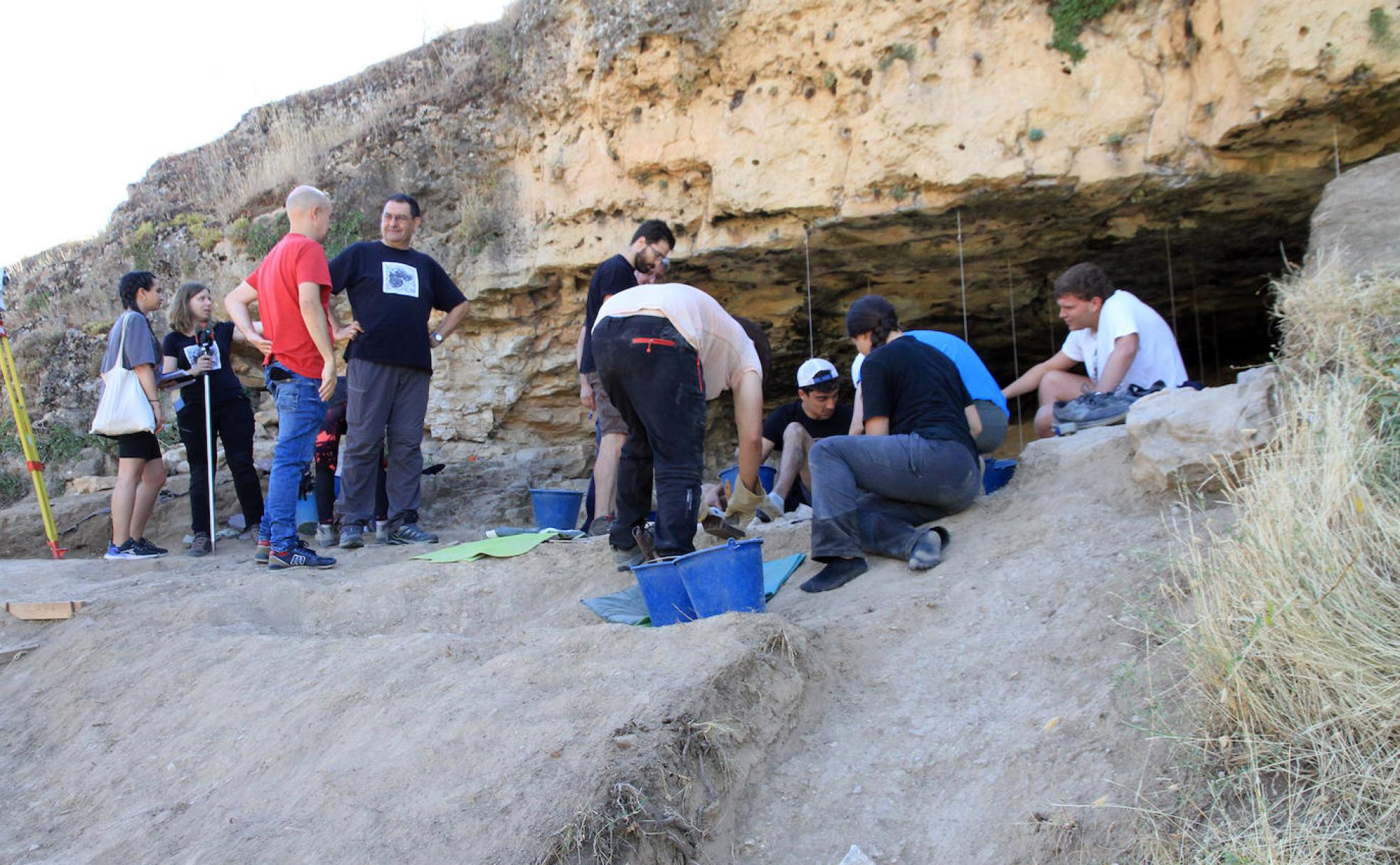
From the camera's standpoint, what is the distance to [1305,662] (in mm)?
2303

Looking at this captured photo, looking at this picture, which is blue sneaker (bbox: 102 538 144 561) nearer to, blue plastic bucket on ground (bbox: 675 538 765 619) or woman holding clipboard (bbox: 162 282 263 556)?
woman holding clipboard (bbox: 162 282 263 556)

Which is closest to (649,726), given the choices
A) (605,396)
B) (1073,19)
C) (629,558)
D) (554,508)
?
(629,558)

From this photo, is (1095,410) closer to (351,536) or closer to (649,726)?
(649,726)

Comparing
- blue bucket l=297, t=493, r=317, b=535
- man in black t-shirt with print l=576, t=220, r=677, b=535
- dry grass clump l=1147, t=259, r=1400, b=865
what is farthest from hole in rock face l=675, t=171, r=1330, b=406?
dry grass clump l=1147, t=259, r=1400, b=865

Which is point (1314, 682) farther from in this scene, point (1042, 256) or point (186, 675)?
point (1042, 256)

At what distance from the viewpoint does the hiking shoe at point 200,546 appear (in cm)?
606

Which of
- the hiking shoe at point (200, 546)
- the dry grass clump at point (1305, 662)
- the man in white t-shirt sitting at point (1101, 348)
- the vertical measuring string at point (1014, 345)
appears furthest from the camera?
the vertical measuring string at point (1014, 345)

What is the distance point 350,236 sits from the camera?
316 inches

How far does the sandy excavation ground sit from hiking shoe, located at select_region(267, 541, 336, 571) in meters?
0.81

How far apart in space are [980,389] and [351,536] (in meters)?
3.43

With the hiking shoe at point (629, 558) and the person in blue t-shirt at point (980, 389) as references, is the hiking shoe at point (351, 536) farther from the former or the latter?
the person in blue t-shirt at point (980, 389)

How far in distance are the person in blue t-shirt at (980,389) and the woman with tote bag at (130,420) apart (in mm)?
4111

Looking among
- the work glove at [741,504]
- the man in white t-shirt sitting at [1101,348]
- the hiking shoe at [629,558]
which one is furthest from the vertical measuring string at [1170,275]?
the hiking shoe at [629,558]

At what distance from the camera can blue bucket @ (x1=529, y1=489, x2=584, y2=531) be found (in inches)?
246
